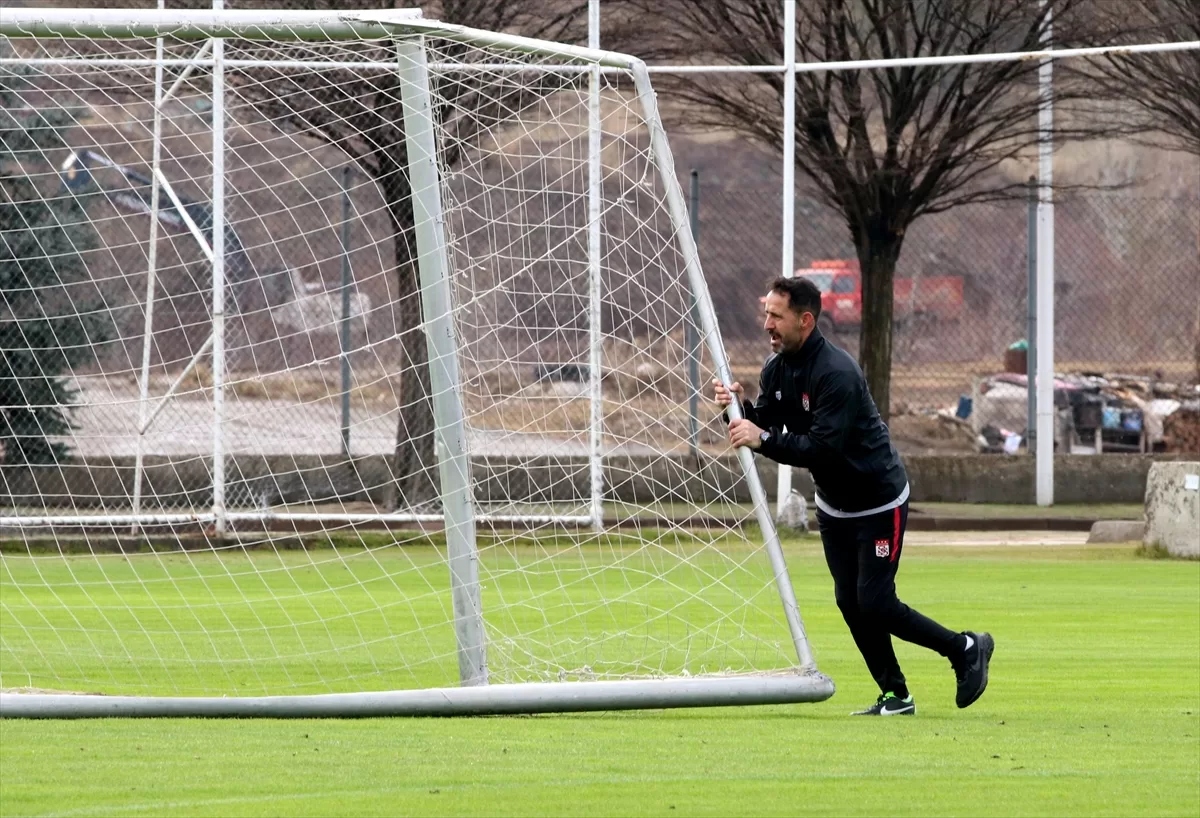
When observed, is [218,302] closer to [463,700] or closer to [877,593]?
[463,700]

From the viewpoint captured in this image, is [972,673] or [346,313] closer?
[972,673]

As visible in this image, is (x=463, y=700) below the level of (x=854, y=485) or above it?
below

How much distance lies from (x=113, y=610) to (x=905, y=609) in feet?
20.1

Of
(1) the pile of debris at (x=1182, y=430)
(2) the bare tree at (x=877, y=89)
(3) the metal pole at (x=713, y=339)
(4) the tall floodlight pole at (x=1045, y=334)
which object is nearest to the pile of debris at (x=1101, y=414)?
(1) the pile of debris at (x=1182, y=430)

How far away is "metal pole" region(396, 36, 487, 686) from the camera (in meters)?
8.20

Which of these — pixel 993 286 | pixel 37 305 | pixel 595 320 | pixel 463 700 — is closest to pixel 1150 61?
pixel 993 286

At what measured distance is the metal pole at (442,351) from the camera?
8.20 meters

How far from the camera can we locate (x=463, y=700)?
7.54m

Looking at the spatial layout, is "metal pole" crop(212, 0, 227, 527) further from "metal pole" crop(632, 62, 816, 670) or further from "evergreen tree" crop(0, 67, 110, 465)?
"metal pole" crop(632, 62, 816, 670)

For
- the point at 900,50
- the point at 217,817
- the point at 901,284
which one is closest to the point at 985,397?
the point at 901,284

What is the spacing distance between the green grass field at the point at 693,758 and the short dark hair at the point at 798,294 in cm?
169

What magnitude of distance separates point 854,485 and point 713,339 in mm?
1040

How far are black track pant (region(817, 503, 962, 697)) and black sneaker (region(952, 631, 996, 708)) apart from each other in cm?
6

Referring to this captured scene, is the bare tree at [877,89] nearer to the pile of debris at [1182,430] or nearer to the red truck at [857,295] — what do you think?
the pile of debris at [1182,430]
